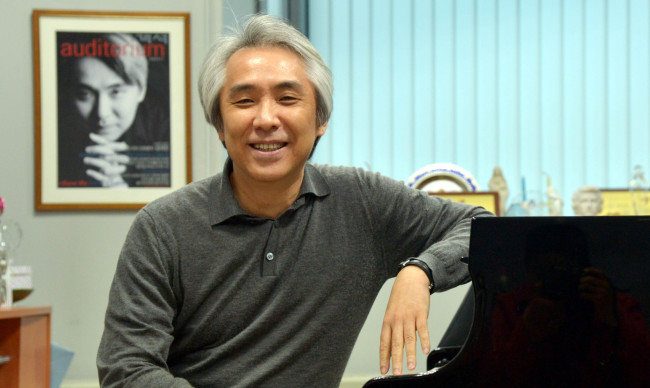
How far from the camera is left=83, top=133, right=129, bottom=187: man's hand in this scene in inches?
118

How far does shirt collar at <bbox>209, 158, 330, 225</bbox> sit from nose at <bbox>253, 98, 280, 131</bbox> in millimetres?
147

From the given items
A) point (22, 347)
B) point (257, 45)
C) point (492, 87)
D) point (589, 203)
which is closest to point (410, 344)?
point (257, 45)

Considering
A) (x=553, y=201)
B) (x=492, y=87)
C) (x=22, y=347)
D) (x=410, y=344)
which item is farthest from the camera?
(x=492, y=87)

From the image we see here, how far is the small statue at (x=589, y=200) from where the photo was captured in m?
2.98

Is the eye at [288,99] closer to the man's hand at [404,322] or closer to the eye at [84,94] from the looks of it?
the man's hand at [404,322]

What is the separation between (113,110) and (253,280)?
1.83m

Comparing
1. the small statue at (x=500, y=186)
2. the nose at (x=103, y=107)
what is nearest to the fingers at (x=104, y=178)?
the nose at (x=103, y=107)

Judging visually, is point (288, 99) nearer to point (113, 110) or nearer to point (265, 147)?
point (265, 147)

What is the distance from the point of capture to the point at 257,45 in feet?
4.81

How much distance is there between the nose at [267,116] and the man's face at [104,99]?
173cm

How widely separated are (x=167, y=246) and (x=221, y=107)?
302mm

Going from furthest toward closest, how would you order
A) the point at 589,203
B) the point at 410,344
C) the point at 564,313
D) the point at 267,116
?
1. the point at 589,203
2. the point at 267,116
3. the point at 410,344
4. the point at 564,313

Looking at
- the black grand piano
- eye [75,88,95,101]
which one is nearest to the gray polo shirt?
the black grand piano

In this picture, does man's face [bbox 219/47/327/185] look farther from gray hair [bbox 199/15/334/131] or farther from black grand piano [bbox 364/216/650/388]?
black grand piano [bbox 364/216/650/388]
